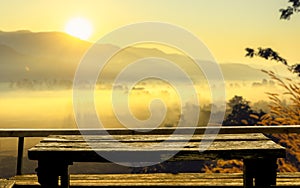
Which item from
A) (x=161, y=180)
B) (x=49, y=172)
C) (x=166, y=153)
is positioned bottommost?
(x=161, y=180)

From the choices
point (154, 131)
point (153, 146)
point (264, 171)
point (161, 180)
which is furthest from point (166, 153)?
point (154, 131)

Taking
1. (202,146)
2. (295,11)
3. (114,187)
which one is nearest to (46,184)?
(114,187)

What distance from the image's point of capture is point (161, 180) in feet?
12.8

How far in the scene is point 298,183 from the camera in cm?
382

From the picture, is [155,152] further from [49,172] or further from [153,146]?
[49,172]

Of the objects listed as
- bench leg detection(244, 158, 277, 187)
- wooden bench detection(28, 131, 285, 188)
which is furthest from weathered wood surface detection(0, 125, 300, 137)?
bench leg detection(244, 158, 277, 187)

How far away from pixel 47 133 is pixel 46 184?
1.62 meters

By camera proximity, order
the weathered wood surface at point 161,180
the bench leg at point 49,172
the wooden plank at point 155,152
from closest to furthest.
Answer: the wooden plank at point 155,152 < the bench leg at point 49,172 < the weathered wood surface at point 161,180

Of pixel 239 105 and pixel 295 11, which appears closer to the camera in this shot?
pixel 295 11

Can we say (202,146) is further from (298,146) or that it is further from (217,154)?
(298,146)

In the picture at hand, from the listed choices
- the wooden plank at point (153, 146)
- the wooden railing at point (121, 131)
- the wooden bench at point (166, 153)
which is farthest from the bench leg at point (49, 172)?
the wooden railing at point (121, 131)

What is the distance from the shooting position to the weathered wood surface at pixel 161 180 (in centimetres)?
376

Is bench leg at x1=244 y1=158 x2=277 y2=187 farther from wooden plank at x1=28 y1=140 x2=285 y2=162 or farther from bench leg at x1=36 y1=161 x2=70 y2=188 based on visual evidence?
bench leg at x1=36 y1=161 x2=70 y2=188

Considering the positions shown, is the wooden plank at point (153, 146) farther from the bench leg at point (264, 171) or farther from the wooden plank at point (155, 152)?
the bench leg at point (264, 171)
